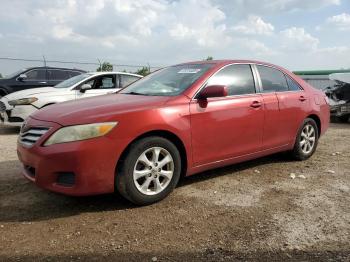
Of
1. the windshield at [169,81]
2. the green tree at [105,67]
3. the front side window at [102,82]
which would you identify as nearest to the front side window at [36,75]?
the front side window at [102,82]

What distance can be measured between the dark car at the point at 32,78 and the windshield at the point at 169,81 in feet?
24.9

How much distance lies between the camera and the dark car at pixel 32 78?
11648 millimetres

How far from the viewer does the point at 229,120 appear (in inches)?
183

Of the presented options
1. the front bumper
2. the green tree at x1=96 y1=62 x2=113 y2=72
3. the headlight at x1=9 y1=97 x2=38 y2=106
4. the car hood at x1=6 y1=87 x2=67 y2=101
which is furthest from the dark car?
the green tree at x1=96 y1=62 x2=113 y2=72

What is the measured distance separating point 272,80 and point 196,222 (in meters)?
2.67

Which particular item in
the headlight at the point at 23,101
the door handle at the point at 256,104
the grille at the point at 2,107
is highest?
the headlight at the point at 23,101

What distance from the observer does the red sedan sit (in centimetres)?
370

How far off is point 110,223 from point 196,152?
4.15 ft

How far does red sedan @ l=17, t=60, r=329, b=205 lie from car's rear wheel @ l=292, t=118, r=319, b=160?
5 centimetres

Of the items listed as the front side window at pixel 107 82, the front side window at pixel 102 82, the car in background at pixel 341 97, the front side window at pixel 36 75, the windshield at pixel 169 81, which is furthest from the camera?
the front side window at pixel 36 75

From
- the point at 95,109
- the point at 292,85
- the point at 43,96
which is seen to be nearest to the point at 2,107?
the point at 43,96

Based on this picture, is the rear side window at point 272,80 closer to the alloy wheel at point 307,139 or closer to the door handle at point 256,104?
the door handle at point 256,104

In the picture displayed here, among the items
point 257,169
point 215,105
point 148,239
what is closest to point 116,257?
point 148,239

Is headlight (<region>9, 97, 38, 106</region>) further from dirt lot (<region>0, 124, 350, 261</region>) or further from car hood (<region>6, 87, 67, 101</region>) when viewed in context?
dirt lot (<region>0, 124, 350, 261</region>)
